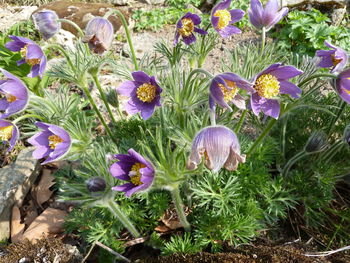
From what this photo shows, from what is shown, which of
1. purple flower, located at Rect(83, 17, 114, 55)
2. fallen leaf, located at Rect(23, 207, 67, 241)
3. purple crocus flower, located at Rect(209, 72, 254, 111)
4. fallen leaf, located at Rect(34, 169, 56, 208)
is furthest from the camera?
fallen leaf, located at Rect(34, 169, 56, 208)

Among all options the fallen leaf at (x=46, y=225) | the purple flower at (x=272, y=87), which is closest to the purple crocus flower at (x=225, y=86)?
the purple flower at (x=272, y=87)

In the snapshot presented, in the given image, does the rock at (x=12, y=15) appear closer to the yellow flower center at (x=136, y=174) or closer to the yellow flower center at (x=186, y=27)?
the yellow flower center at (x=186, y=27)

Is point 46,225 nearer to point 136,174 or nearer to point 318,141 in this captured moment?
point 136,174

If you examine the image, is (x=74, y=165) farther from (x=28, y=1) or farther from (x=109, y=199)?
(x=28, y=1)

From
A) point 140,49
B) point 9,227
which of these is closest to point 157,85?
point 9,227

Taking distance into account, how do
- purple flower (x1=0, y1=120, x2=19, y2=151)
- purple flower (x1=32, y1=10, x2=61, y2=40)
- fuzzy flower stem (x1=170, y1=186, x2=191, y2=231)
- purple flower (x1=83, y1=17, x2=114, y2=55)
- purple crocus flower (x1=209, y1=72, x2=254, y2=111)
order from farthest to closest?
purple flower (x1=32, y1=10, x2=61, y2=40) < purple flower (x1=83, y1=17, x2=114, y2=55) < purple flower (x1=0, y1=120, x2=19, y2=151) < fuzzy flower stem (x1=170, y1=186, x2=191, y2=231) < purple crocus flower (x1=209, y1=72, x2=254, y2=111)

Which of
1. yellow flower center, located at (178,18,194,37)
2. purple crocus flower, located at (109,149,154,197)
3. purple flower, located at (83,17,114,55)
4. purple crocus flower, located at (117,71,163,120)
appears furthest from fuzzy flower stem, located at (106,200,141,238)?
yellow flower center, located at (178,18,194,37)

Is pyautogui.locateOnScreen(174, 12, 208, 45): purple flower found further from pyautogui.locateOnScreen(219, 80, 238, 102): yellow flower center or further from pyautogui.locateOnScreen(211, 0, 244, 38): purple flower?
pyautogui.locateOnScreen(219, 80, 238, 102): yellow flower center
